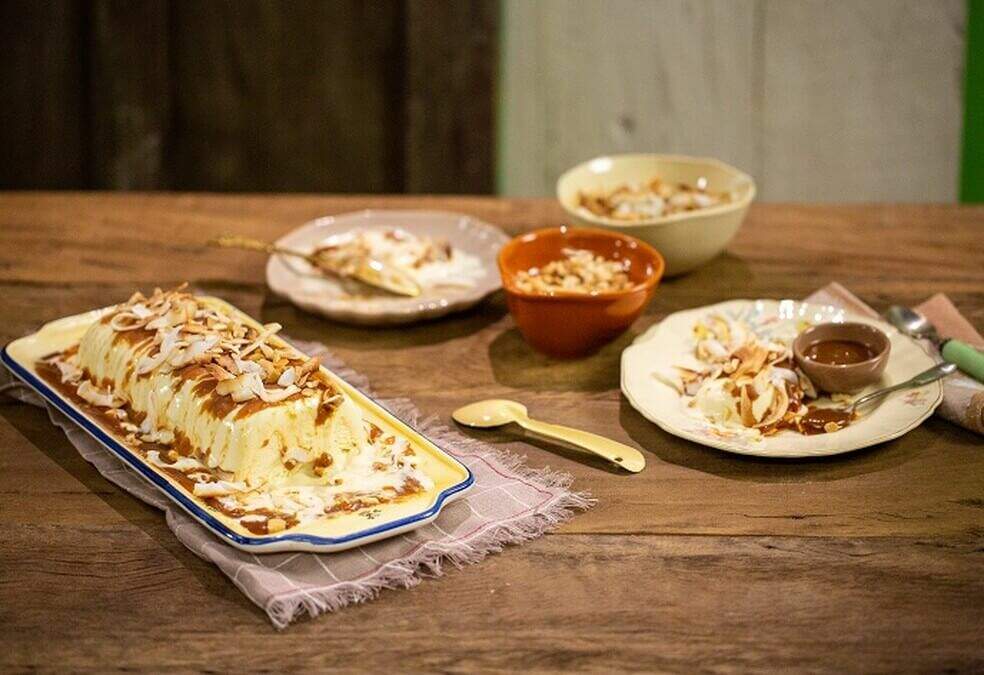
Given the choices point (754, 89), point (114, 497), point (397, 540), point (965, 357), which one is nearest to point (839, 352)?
point (965, 357)

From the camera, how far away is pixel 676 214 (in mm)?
1943

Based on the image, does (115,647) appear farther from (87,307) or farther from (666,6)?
(666,6)

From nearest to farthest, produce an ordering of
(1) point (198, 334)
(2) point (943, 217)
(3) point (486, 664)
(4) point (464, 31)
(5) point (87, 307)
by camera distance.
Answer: (3) point (486, 664)
(1) point (198, 334)
(5) point (87, 307)
(2) point (943, 217)
(4) point (464, 31)

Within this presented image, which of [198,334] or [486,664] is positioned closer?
[486,664]

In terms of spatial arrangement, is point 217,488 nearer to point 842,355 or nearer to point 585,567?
point 585,567

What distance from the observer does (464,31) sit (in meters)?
3.20

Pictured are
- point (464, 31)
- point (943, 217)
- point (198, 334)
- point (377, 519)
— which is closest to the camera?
point (377, 519)

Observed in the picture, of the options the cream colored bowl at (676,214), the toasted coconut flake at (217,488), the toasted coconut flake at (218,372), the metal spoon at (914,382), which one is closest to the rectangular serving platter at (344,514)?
the toasted coconut flake at (217,488)

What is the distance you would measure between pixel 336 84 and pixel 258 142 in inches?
11.4

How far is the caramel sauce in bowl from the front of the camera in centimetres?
153

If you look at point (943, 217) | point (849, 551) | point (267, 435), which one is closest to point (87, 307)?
point (267, 435)

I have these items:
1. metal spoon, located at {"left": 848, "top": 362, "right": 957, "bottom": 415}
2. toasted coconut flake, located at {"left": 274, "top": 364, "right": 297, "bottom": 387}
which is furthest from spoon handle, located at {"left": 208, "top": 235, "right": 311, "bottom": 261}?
metal spoon, located at {"left": 848, "top": 362, "right": 957, "bottom": 415}

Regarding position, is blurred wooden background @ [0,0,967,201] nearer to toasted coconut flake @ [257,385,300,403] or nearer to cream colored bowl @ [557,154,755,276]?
cream colored bowl @ [557,154,755,276]

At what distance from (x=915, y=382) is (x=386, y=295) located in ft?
2.48
